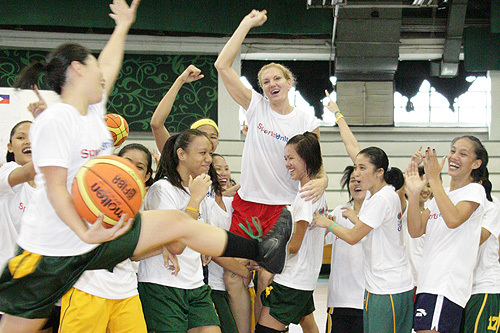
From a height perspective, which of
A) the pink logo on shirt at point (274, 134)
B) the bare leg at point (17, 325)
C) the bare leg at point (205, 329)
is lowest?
the bare leg at point (205, 329)

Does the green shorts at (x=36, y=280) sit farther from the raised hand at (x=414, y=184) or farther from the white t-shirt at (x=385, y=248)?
the raised hand at (x=414, y=184)

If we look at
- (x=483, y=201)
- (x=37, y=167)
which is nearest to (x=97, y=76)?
(x=37, y=167)

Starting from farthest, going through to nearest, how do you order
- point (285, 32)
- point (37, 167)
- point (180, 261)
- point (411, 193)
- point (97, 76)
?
point (285, 32) → point (411, 193) → point (180, 261) → point (97, 76) → point (37, 167)

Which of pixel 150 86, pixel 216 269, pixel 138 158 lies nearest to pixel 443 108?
pixel 150 86

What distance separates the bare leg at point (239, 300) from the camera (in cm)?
420

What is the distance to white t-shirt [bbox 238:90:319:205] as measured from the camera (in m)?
4.32

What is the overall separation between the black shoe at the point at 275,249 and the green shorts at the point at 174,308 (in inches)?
20.9

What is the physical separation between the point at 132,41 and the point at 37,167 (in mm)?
9390

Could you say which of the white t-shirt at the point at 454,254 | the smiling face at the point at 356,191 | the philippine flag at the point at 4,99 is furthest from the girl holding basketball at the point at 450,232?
the philippine flag at the point at 4,99

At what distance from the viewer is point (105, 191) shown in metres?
2.49

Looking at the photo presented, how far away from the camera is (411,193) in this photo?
379cm

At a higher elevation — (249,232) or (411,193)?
(411,193)

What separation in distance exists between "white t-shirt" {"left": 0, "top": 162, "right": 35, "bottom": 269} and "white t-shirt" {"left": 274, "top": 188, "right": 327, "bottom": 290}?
1.85 metres

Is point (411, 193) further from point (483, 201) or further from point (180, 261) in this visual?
point (180, 261)
